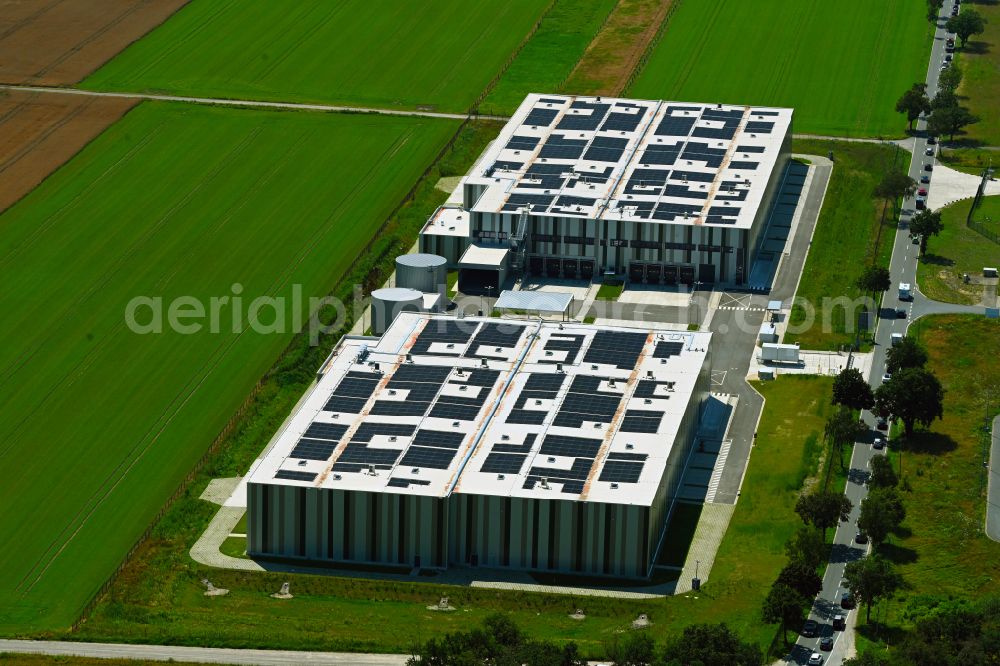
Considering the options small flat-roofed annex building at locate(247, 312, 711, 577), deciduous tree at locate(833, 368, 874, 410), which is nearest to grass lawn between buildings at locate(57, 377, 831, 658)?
small flat-roofed annex building at locate(247, 312, 711, 577)

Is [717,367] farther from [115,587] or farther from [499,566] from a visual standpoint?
[115,587]

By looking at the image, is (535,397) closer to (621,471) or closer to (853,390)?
(621,471)

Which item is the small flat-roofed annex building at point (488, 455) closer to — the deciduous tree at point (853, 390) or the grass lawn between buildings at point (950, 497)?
the deciduous tree at point (853, 390)

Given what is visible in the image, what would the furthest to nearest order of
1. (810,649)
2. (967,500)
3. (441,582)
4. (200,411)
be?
(200,411) → (967,500) → (441,582) → (810,649)

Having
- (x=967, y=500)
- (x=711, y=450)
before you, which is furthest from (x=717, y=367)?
(x=967, y=500)

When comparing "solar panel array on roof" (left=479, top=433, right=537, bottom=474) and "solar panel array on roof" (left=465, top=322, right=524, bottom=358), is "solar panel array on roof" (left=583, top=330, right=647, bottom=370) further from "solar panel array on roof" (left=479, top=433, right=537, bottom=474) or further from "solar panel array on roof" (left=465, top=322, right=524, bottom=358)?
"solar panel array on roof" (left=479, top=433, right=537, bottom=474)

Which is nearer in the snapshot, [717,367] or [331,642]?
[331,642]

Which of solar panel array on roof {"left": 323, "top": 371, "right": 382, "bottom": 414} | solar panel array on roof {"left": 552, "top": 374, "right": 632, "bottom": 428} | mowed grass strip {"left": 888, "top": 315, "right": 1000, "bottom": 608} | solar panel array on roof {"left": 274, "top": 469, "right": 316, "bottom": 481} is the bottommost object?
mowed grass strip {"left": 888, "top": 315, "right": 1000, "bottom": 608}
